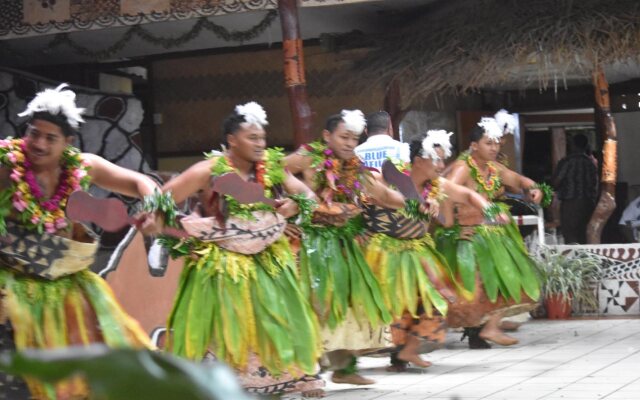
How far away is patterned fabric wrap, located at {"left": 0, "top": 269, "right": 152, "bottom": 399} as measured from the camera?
4039mm

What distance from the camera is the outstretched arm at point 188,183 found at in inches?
194

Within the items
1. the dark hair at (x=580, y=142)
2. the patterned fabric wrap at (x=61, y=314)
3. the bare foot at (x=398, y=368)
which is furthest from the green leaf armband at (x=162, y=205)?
the dark hair at (x=580, y=142)

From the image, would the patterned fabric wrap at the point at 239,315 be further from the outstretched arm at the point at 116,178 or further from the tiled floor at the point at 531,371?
the tiled floor at the point at 531,371

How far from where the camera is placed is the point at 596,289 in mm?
10141

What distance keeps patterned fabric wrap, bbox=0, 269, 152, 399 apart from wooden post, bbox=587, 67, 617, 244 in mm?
7004

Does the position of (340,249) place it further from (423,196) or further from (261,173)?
(261,173)

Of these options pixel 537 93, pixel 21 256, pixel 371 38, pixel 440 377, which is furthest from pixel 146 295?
pixel 537 93

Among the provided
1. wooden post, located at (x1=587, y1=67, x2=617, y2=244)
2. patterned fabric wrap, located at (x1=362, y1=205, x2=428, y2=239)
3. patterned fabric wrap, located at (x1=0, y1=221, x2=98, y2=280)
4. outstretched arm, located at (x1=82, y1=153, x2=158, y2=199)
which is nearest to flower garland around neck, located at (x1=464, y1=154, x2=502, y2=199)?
patterned fabric wrap, located at (x1=362, y1=205, x2=428, y2=239)

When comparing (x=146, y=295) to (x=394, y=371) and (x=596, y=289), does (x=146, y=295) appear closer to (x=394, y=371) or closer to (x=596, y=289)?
(x=394, y=371)

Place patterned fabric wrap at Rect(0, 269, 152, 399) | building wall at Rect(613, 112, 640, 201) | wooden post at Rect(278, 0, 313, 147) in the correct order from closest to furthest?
patterned fabric wrap at Rect(0, 269, 152, 399), wooden post at Rect(278, 0, 313, 147), building wall at Rect(613, 112, 640, 201)

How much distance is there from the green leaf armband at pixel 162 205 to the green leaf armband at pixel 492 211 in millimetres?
3611

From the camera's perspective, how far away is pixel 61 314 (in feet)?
13.5

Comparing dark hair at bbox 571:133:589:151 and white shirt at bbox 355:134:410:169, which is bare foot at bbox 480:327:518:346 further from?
dark hair at bbox 571:133:589:151

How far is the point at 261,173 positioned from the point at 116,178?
0.88m
